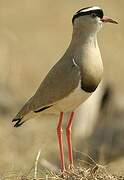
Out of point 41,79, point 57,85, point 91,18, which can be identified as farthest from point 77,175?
point 41,79

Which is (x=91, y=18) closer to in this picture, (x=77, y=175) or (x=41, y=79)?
(x=77, y=175)

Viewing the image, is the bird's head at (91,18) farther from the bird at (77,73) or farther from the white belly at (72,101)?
the white belly at (72,101)

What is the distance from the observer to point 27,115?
20.7 feet

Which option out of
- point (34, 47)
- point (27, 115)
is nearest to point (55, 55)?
point (34, 47)

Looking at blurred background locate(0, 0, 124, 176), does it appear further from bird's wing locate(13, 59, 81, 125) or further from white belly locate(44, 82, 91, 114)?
white belly locate(44, 82, 91, 114)

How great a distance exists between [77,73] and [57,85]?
0.78 ft

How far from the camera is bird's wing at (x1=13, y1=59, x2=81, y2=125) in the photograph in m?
5.96

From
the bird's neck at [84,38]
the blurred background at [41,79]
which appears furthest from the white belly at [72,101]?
the blurred background at [41,79]

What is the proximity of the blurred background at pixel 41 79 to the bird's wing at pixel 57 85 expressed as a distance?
890mm

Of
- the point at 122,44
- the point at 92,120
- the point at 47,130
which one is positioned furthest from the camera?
the point at 122,44

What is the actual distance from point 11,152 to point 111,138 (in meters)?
1.33

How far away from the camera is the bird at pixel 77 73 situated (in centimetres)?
591

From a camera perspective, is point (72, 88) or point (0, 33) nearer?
point (72, 88)

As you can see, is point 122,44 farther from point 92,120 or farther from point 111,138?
point 111,138
